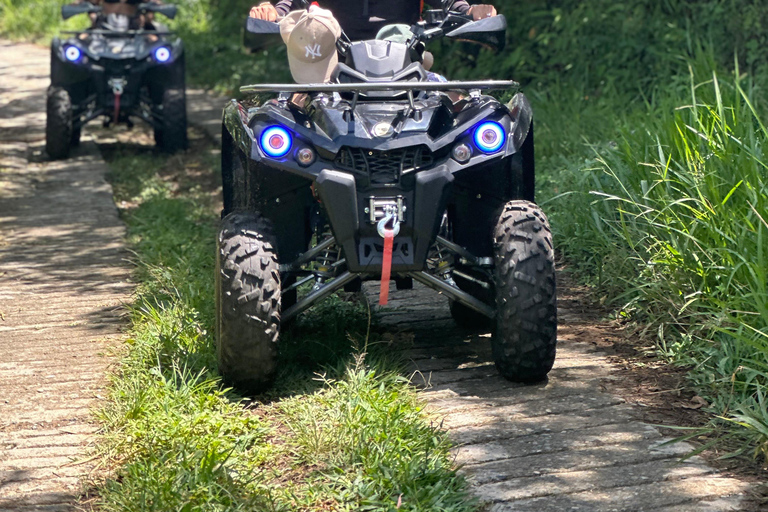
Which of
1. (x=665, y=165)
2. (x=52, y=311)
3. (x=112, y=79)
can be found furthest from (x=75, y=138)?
(x=665, y=165)

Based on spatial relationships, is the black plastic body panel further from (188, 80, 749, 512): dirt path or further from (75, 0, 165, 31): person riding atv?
(75, 0, 165, 31): person riding atv

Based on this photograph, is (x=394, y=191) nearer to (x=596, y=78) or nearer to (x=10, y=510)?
(x=10, y=510)

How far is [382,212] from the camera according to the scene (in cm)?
384

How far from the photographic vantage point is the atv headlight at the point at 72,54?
954 centimetres

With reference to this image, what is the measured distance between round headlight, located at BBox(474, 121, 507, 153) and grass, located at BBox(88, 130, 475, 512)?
2.78 ft

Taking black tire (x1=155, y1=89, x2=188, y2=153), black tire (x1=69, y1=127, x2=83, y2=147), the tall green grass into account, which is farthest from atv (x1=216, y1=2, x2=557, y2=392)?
black tire (x1=69, y1=127, x2=83, y2=147)

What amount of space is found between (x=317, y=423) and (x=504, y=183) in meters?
1.37

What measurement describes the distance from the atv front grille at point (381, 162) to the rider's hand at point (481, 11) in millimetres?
1073

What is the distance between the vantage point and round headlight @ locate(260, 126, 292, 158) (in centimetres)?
394

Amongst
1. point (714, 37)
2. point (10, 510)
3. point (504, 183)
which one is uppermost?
point (714, 37)

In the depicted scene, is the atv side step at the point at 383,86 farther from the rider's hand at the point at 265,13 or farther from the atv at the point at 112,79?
the atv at the point at 112,79

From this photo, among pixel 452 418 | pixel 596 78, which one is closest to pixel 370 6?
pixel 452 418

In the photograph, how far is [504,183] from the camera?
444 cm

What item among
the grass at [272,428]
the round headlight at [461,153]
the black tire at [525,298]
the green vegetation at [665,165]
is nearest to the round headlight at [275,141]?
the round headlight at [461,153]
